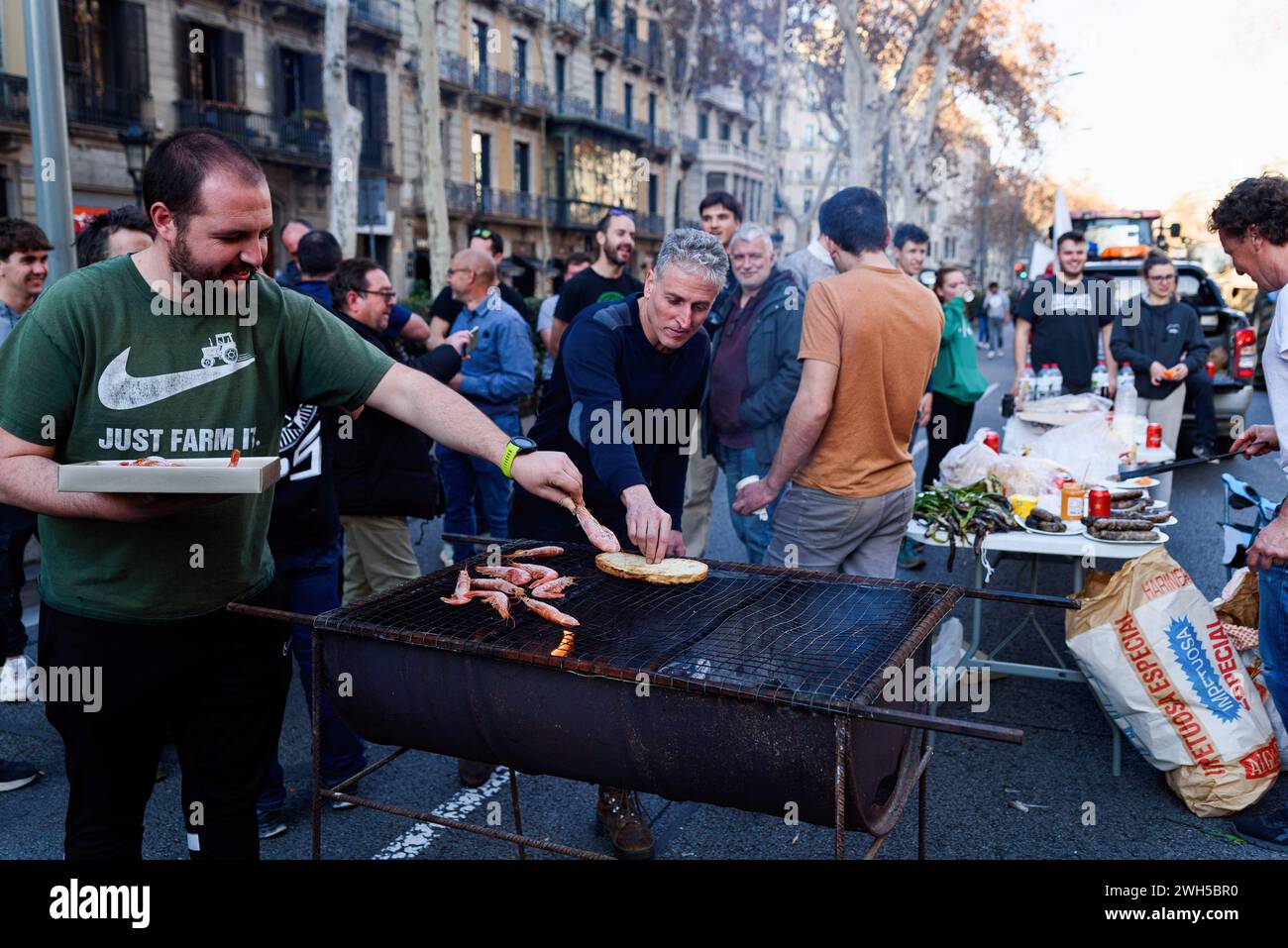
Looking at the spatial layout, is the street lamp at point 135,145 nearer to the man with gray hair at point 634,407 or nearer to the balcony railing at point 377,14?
the man with gray hair at point 634,407

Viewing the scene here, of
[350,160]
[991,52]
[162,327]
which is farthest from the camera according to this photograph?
[991,52]

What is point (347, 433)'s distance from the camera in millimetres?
4590

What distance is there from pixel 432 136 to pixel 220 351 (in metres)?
14.5

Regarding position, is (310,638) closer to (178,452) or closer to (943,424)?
(178,452)

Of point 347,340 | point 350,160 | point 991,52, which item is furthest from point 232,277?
point 991,52

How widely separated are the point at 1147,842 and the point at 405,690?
8.85ft

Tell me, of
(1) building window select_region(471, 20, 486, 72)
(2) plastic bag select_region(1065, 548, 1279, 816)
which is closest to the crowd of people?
(2) plastic bag select_region(1065, 548, 1279, 816)

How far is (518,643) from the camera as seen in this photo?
98.7 inches

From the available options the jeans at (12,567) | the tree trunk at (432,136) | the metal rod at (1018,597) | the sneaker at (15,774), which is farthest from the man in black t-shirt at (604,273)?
the tree trunk at (432,136)

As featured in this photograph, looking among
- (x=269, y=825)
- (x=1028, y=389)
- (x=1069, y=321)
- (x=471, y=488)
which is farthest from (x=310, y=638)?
(x=1069, y=321)

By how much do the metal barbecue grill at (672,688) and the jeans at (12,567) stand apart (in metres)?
2.30

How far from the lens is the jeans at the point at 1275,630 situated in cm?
349

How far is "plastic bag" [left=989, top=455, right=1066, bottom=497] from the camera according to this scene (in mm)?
5242
